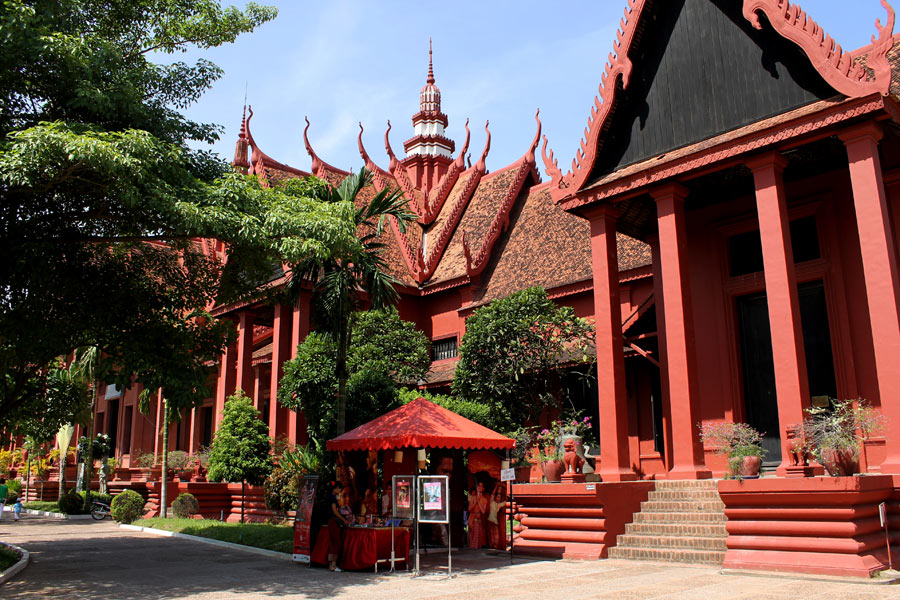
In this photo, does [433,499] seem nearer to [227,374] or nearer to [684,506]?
[684,506]

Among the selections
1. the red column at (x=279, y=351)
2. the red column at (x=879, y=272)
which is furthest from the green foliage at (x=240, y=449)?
the red column at (x=879, y=272)

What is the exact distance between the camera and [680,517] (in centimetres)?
1041

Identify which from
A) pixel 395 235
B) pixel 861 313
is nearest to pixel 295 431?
pixel 395 235

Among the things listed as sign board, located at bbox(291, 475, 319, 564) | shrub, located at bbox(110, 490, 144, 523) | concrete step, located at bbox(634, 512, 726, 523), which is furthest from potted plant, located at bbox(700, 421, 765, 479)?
shrub, located at bbox(110, 490, 144, 523)

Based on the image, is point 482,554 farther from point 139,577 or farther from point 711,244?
point 711,244

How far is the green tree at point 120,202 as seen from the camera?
929cm

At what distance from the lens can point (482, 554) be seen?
38.6ft

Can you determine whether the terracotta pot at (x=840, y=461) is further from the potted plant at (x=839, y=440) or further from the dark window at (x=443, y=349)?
the dark window at (x=443, y=349)

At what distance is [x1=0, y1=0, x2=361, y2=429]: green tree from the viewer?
30.5 feet

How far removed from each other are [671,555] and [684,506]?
0.93 metres

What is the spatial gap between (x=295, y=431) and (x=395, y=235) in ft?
25.4

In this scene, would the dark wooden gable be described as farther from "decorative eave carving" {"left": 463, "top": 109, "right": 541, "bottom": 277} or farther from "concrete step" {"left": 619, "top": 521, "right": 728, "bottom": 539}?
"decorative eave carving" {"left": 463, "top": 109, "right": 541, "bottom": 277}

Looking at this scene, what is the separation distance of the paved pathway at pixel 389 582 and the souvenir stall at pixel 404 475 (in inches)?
19.4

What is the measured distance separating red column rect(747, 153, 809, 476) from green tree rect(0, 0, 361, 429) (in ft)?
19.6
